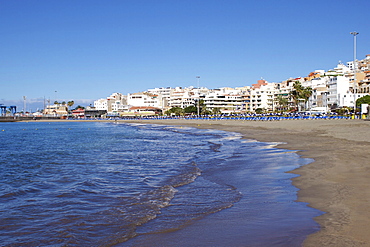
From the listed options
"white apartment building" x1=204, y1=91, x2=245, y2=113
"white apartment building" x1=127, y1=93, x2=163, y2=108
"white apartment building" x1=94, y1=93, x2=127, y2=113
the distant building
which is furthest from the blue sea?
the distant building

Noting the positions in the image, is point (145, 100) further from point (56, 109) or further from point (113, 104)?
point (56, 109)

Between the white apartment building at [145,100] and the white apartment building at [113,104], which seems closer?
the white apartment building at [145,100]

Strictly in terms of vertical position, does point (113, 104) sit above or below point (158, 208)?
above

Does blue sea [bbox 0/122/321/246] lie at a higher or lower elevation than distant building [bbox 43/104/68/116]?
lower

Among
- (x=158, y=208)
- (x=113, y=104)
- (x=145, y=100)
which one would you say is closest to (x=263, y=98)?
(x=145, y=100)

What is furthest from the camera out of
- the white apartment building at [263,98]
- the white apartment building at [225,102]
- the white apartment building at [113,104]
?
the white apartment building at [113,104]

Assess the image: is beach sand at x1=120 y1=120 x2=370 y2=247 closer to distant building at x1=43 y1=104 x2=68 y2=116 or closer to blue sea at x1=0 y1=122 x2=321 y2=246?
blue sea at x1=0 y1=122 x2=321 y2=246

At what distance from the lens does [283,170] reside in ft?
35.6

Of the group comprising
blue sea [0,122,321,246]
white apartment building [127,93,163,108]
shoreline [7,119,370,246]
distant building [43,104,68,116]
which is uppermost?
white apartment building [127,93,163,108]

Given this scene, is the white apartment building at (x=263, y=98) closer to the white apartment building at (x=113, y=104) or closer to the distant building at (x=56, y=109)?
the white apartment building at (x=113, y=104)

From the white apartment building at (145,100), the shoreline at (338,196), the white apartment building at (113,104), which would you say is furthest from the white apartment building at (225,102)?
the shoreline at (338,196)

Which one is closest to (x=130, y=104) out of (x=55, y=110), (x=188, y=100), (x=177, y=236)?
(x=188, y=100)

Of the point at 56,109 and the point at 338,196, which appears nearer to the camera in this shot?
the point at 338,196

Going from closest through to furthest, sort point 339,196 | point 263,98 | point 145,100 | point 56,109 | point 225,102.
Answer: point 339,196
point 263,98
point 225,102
point 145,100
point 56,109
